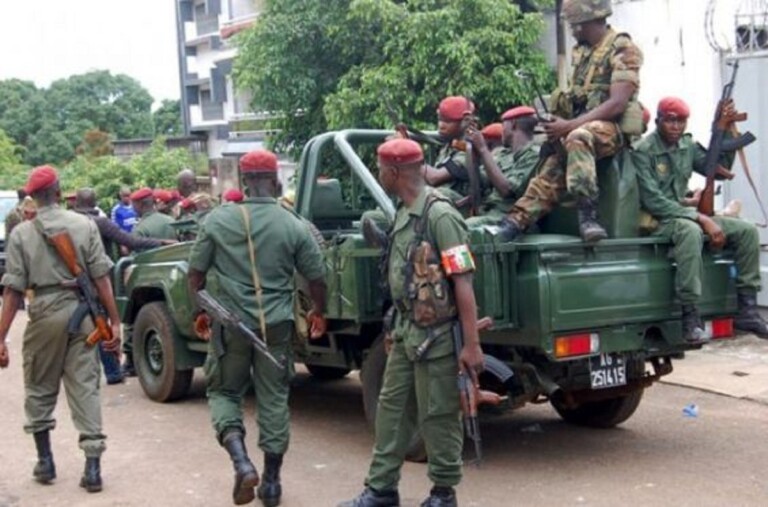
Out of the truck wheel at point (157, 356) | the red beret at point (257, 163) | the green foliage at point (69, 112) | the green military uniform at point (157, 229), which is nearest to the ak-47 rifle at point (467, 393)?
the red beret at point (257, 163)

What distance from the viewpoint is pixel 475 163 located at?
6.43 metres

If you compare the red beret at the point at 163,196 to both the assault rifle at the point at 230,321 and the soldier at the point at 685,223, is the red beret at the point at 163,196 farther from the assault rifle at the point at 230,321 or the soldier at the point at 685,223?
the soldier at the point at 685,223

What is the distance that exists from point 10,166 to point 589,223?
129ft

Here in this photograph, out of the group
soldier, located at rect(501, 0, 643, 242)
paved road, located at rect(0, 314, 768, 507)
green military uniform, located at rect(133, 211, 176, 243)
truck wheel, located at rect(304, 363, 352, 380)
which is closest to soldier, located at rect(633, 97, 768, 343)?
soldier, located at rect(501, 0, 643, 242)

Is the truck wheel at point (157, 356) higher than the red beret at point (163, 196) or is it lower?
lower

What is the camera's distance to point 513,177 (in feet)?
21.3

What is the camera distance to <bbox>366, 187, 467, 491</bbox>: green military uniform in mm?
4949

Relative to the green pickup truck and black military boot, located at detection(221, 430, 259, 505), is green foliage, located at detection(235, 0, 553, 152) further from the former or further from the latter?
black military boot, located at detection(221, 430, 259, 505)

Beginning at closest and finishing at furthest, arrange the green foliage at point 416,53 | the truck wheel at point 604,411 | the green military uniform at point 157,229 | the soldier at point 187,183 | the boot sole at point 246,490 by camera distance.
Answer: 1. the boot sole at point 246,490
2. the truck wheel at point 604,411
3. the green military uniform at point 157,229
4. the soldier at point 187,183
5. the green foliage at point 416,53

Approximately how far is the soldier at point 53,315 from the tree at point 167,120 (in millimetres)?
47824

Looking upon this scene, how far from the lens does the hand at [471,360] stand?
4836mm

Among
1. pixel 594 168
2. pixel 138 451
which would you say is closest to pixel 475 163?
pixel 594 168

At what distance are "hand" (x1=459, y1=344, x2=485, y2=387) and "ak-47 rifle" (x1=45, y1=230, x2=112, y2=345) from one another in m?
2.25

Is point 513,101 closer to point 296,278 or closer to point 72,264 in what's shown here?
point 296,278
